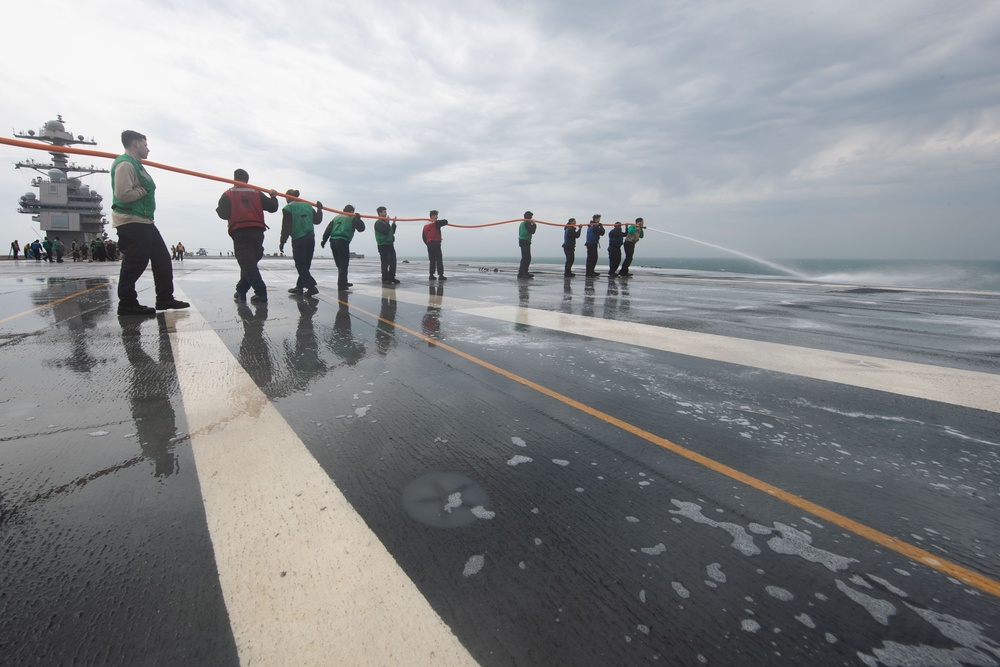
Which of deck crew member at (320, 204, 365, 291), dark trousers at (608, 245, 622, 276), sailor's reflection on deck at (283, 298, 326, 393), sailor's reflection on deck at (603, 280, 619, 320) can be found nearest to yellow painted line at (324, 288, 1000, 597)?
sailor's reflection on deck at (283, 298, 326, 393)

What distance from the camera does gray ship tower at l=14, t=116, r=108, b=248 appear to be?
5012 centimetres

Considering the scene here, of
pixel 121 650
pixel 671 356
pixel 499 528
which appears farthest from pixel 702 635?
pixel 671 356

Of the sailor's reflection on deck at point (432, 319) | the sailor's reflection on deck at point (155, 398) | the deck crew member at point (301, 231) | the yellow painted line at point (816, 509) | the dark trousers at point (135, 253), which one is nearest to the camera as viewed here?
the yellow painted line at point (816, 509)

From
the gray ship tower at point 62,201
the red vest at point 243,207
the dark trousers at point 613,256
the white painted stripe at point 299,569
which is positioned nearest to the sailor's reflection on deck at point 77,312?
the red vest at point 243,207

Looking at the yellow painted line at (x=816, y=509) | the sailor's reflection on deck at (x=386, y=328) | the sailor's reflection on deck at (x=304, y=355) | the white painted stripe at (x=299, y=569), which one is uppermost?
the sailor's reflection on deck at (x=386, y=328)

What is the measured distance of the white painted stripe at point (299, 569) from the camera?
1084mm

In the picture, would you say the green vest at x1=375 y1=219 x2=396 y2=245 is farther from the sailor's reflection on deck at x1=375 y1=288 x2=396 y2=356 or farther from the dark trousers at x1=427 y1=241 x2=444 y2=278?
the sailor's reflection on deck at x1=375 y1=288 x2=396 y2=356

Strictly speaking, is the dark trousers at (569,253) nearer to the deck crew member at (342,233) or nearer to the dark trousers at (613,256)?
the dark trousers at (613,256)

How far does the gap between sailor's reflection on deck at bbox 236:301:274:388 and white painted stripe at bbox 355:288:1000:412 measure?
300cm

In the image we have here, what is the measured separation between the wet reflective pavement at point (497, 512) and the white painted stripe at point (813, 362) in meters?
0.05

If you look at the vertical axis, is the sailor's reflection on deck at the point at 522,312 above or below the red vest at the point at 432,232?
below

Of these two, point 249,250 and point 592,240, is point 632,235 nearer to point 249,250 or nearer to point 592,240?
point 592,240

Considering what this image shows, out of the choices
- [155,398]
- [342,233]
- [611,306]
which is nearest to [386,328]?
[155,398]

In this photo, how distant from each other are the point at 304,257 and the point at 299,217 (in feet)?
2.82
